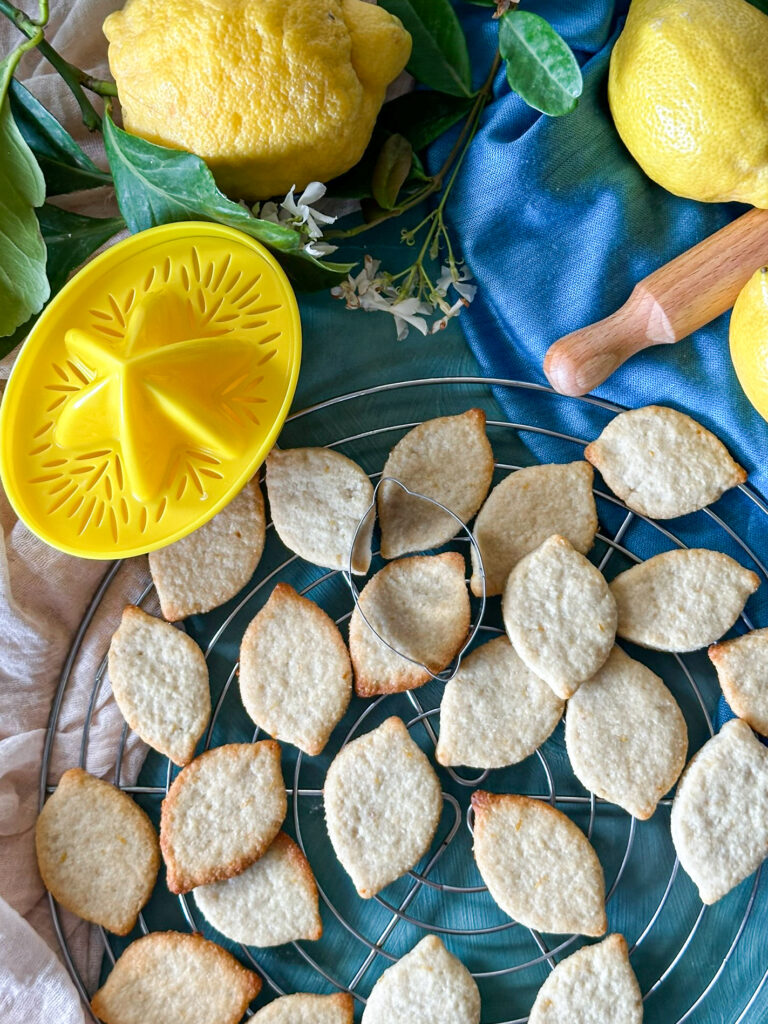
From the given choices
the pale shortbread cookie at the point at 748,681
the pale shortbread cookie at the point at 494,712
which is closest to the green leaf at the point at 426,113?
the pale shortbread cookie at the point at 494,712

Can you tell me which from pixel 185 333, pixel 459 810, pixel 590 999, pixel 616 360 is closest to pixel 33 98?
pixel 185 333

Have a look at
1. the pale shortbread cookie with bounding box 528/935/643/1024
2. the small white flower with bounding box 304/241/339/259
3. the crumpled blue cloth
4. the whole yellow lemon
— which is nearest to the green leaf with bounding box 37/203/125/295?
the small white flower with bounding box 304/241/339/259

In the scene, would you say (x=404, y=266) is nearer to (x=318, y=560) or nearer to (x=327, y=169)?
(x=327, y=169)

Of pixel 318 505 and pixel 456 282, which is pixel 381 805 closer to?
pixel 318 505

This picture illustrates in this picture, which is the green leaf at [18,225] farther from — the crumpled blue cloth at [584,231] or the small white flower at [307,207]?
the crumpled blue cloth at [584,231]

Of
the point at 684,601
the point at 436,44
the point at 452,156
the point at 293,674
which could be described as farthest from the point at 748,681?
the point at 436,44

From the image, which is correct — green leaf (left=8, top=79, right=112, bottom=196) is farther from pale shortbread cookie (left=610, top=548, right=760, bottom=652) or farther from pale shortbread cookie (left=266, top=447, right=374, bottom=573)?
pale shortbread cookie (left=610, top=548, right=760, bottom=652)
